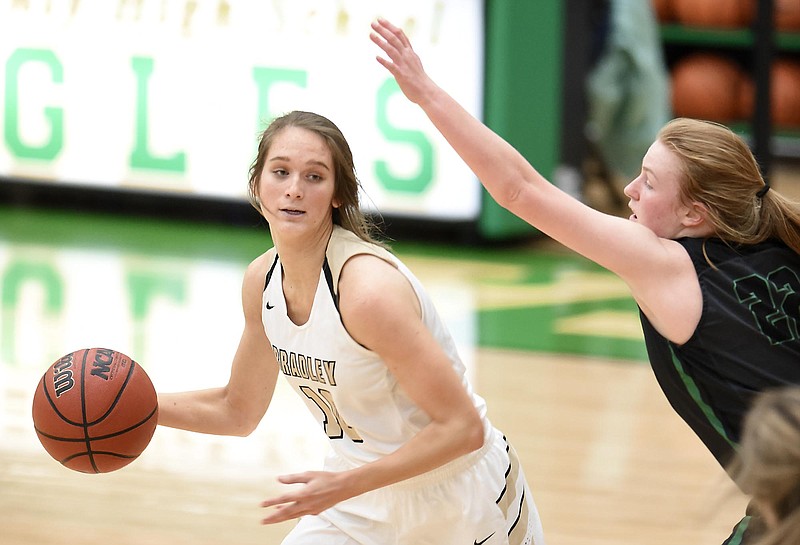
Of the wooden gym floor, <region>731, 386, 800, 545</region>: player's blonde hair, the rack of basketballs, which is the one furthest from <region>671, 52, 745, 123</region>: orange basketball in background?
<region>731, 386, 800, 545</region>: player's blonde hair

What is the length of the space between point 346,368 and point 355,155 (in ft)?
19.9

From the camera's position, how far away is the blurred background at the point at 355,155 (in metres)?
5.99

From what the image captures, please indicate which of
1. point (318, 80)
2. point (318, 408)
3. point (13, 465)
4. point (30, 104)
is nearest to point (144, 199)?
point (30, 104)

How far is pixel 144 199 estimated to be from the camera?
10.1 meters

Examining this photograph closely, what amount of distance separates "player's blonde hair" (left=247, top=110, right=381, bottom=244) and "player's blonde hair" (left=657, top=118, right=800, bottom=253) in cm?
66

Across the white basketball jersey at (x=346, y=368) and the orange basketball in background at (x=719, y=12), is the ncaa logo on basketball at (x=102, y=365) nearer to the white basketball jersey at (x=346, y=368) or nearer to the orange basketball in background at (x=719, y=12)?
the white basketball jersey at (x=346, y=368)

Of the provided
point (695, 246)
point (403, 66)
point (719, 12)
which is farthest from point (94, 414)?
point (719, 12)

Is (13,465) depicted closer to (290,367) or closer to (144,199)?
(290,367)

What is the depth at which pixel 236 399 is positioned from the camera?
3.00m

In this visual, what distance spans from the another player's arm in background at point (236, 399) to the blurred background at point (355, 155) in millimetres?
1959

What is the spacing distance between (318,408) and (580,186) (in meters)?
7.00

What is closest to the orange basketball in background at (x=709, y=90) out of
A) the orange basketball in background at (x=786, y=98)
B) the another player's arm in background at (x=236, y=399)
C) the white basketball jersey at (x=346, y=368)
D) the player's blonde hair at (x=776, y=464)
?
the orange basketball in background at (x=786, y=98)

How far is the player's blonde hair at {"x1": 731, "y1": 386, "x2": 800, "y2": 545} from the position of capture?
1832 millimetres

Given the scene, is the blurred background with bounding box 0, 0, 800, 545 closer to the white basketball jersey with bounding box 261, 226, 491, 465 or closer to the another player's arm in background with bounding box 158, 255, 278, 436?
the another player's arm in background with bounding box 158, 255, 278, 436
